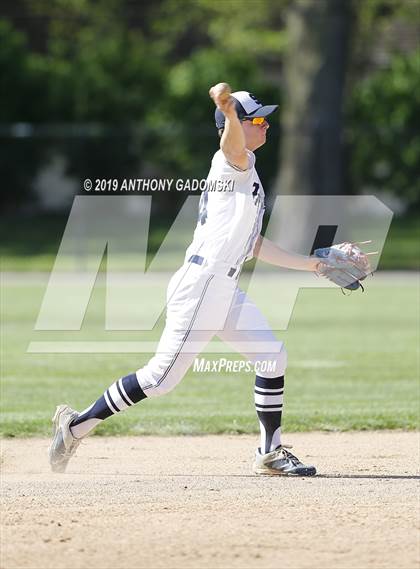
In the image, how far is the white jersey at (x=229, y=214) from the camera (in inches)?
293

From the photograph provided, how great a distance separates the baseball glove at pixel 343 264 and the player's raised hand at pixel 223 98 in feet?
4.06

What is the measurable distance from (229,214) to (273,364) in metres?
0.97

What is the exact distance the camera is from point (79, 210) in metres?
24.4

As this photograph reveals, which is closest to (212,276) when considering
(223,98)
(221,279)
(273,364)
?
(221,279)

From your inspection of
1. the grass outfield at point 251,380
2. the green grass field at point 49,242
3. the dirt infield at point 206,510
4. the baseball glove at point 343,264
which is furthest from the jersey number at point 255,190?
the green grass field at point 49,242

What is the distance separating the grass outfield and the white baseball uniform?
2.45 m

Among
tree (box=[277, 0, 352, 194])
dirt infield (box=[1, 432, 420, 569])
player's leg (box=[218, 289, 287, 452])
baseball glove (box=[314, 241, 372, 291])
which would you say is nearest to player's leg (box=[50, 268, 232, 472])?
player's leg (box=[218, 289, 287, 452])

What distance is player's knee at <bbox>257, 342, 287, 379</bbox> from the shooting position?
25.2 feet

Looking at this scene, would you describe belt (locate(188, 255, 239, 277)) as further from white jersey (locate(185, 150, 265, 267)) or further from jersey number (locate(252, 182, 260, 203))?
jersey number (locate(252, 182, 260, 203))

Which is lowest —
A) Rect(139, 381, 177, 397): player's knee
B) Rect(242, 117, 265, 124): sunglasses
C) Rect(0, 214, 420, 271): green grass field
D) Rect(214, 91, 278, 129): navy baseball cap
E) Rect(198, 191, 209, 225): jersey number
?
Rect(0, 214, 420, 271): green grass field

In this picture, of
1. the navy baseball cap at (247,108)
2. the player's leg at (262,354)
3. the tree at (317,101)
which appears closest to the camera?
the navy baseball cap at (247,108)

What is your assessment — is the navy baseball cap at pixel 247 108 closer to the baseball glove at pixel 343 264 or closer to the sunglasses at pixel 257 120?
the sunglasses at pixel 257 120

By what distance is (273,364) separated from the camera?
304 inches

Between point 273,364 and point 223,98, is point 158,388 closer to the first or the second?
point 273,364
